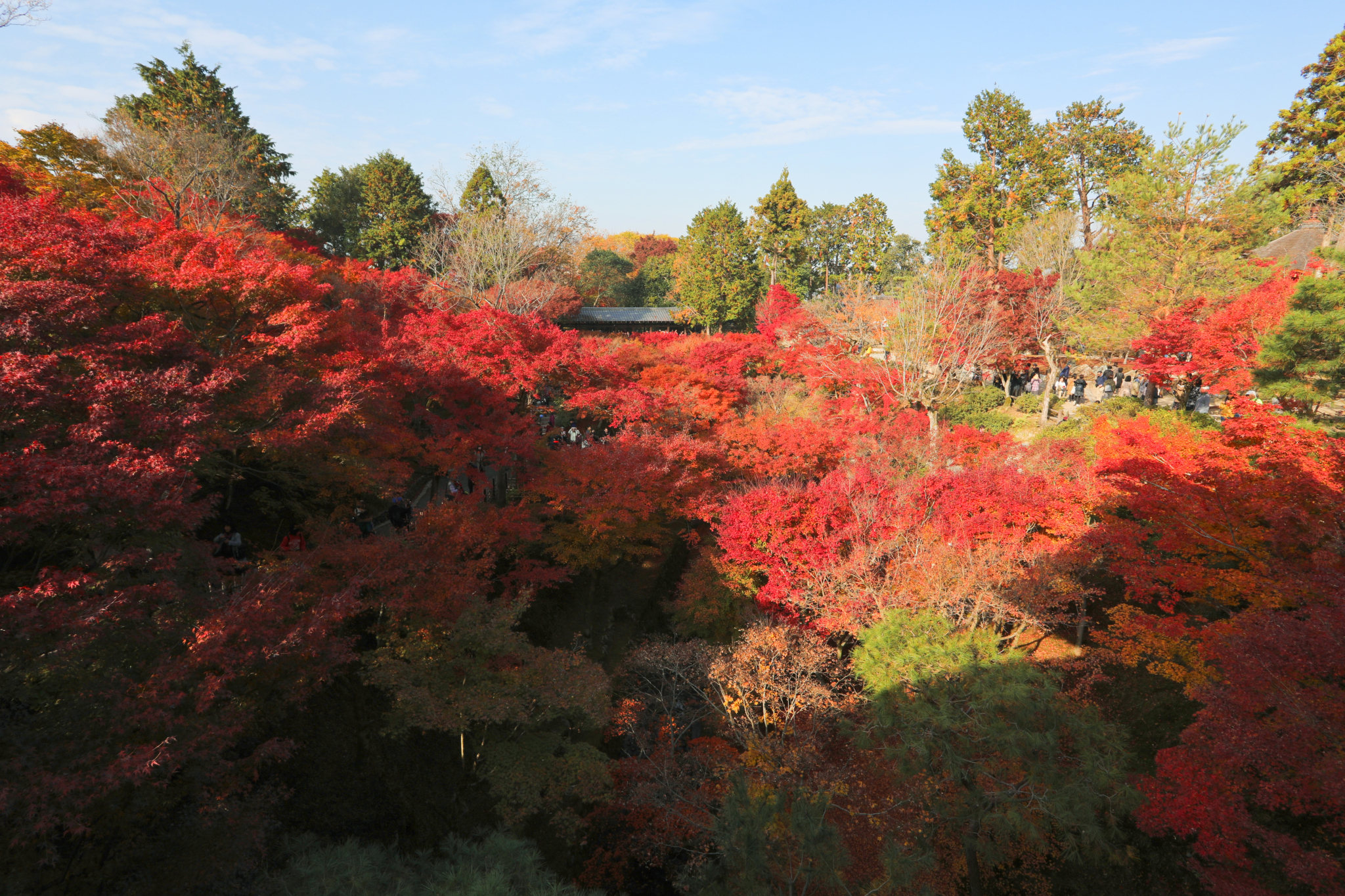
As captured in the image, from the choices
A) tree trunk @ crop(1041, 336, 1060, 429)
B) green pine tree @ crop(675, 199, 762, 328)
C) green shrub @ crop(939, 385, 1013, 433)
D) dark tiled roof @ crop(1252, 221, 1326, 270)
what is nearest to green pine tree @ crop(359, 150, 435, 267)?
green pine tree @ crop(675, 199, 762, 328)

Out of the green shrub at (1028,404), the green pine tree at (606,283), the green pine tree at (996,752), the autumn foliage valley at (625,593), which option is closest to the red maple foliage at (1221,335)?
Result: the autumn foliage valley at (625,593)

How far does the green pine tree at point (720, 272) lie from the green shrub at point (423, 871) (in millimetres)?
34930

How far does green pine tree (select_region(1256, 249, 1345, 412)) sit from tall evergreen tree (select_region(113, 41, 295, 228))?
37264 millimetres

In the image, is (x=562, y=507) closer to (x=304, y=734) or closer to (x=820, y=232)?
(x=304, y=734)

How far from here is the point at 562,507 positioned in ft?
55.1

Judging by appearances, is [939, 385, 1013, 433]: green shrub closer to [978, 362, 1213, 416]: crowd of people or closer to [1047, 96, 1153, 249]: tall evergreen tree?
[978, 362, 1213, 416]: crowd of people

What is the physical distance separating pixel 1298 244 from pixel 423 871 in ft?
178

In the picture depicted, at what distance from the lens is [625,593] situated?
20031mm

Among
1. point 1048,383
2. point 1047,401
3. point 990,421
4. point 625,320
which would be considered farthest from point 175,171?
point 1047,401

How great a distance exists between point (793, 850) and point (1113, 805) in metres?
6.19

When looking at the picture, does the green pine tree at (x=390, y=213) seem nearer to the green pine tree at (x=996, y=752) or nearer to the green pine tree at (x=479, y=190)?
the green pine tree at (x=479, y=190)

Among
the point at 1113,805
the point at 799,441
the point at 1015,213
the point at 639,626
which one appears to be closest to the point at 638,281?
the point at 1015,213

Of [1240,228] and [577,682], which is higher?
[1240,228]

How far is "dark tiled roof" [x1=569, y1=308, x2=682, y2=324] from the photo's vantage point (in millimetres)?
43125
